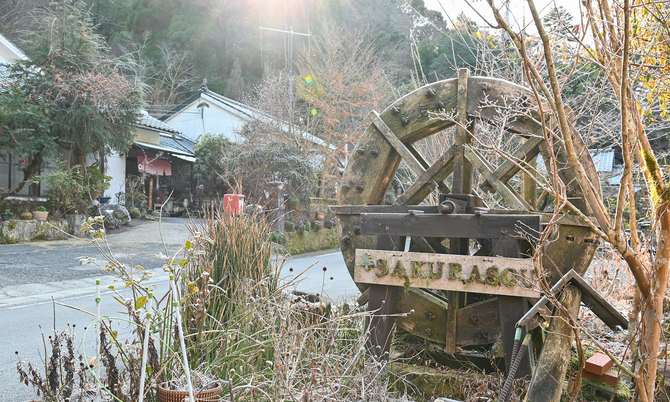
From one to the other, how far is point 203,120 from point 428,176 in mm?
26350

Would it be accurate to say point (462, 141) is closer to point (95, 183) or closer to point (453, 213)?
point (453, 213)

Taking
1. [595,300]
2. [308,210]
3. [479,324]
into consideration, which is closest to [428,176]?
[479,324]

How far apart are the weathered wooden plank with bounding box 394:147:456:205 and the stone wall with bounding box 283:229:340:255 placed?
381 inches

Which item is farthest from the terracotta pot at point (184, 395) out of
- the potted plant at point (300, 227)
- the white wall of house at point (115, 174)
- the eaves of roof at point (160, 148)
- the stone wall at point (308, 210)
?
the eaves of roof at point (160, 148)

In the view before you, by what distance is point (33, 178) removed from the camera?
1338cm

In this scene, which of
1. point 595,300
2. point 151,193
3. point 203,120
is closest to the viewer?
point 595,300

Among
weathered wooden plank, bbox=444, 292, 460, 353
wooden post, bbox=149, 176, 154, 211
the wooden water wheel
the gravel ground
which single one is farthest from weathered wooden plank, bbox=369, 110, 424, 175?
wooden post, bbox=149, 176, 154, 211

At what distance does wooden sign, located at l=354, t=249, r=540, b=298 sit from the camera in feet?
10.4

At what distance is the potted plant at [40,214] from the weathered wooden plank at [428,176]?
12.3 metres

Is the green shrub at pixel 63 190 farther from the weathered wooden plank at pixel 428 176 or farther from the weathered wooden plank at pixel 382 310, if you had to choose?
the weathered wooden plank at pixel 382 310

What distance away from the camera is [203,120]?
28844 millimetres

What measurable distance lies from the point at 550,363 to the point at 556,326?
23 centimetres

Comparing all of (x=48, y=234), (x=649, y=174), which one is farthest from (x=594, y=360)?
(x=48, y=234)

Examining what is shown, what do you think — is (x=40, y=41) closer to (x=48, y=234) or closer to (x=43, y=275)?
(x=48, y=234)
